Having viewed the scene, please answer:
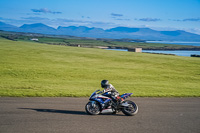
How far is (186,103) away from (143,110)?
4.28 meters

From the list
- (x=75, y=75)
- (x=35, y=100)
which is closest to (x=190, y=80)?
(x=75, y=75)

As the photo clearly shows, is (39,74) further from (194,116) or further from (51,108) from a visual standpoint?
(194,116)

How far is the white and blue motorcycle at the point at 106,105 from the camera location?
11.9 meters

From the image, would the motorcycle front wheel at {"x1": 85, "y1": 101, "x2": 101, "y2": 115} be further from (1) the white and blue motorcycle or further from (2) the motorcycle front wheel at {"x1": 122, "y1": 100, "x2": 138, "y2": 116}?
(2) the motorcycle front wheel at {"x1": 122, "y1": 100, "x2": 138, "y2": 116}

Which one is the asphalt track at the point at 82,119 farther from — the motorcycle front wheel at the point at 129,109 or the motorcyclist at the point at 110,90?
the motorcyclist at the point at 110,90

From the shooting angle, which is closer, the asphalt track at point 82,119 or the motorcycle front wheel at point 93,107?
the asphalt track at point 82,119

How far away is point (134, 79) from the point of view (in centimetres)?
2791

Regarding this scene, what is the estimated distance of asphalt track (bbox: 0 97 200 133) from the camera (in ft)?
31.2

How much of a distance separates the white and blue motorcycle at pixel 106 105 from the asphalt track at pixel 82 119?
0.30 meters

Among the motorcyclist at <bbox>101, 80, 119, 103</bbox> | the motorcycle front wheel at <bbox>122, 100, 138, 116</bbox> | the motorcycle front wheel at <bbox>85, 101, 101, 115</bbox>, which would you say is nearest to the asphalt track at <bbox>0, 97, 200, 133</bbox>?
the motorcycle front wheel at <bbox>122, 100, 138, 116</bbox>

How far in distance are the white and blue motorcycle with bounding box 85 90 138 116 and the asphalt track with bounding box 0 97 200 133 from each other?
0.30m

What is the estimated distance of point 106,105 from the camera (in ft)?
39.4

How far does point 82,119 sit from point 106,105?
1.65 m

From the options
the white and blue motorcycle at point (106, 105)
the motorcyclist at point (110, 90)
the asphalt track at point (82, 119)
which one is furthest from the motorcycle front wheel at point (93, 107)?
the motorcyclist at point (110, 90)
